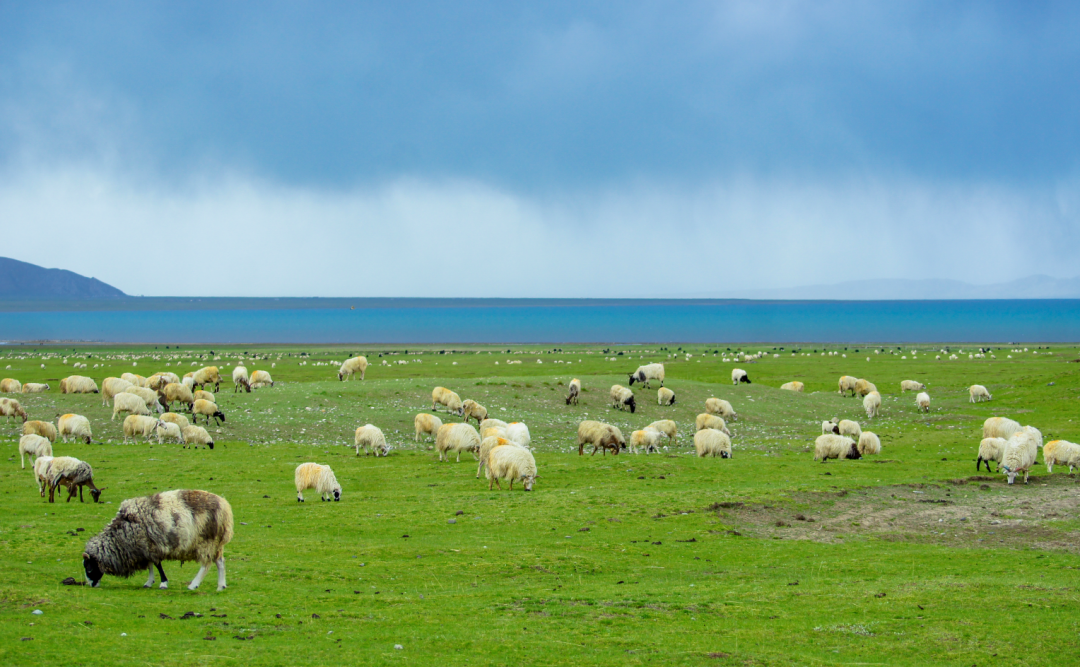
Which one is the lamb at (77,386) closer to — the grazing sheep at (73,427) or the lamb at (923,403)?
the grazing sheep at (73,427)

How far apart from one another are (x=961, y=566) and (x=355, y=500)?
49.3 feet

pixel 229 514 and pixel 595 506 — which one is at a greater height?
pixel 229 514

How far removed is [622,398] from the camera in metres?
44.9

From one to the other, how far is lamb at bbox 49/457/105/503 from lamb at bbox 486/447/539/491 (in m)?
10.5

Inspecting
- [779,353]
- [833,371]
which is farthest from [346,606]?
[779,353]

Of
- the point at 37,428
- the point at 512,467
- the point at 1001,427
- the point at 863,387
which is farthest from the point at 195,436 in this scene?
the point at 863,387

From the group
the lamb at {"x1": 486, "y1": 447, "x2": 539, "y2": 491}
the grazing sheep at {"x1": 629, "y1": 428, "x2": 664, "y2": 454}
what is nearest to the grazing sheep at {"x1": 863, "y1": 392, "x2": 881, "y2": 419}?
the grazing sheep at {"x1": 629, "y1": 428, "x2": 664, "y2": 454}

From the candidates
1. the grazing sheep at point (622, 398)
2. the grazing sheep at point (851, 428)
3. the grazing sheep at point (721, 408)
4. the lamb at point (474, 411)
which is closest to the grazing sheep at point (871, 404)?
the grazing sheep at point (721, 408)

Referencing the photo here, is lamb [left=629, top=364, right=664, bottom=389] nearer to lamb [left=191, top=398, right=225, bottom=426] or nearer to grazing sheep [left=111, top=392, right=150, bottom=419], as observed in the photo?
lamb [left=191, top=398, right=225, bottom=426]

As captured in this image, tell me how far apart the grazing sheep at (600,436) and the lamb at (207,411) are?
16.4m

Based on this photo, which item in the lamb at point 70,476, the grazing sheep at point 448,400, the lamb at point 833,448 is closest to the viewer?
the lamb at point 70,476

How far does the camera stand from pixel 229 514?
1282 centimetres

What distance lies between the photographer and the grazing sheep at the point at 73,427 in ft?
102

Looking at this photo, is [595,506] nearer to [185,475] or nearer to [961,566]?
[961,566]
